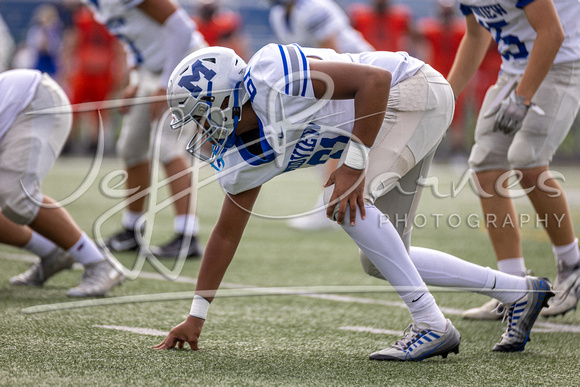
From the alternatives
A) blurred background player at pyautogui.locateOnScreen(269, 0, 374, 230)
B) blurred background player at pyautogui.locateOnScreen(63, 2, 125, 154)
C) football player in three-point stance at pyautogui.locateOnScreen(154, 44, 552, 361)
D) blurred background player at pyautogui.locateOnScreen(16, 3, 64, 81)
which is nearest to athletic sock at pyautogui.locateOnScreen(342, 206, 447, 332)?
football player in three-point stance at pyautogui.locateOnScreen(154, 44, 552, 361)

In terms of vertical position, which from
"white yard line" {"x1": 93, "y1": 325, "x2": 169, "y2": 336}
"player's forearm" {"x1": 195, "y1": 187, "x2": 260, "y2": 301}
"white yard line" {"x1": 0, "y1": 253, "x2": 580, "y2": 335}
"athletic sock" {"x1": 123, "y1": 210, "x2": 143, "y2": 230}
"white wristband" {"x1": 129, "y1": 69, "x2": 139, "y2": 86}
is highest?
"white wristband" {"x1": 129, "y1": 69, "x2": 139, "y2": 86}

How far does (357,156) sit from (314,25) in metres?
3.89

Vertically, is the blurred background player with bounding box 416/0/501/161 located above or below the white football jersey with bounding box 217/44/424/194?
below

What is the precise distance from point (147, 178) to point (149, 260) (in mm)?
497

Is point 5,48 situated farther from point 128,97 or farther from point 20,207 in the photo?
point 20,207

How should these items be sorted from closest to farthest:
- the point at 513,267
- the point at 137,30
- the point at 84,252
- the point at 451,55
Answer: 1. the point at 513,267
2. the point at 84,252
3. the point at 137,30
4. the point at 451,55

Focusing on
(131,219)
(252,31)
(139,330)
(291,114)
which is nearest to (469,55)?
(291,114)

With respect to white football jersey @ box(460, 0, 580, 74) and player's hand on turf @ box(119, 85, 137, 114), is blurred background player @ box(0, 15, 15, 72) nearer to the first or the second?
player's hand on turf @ box(119, 85, 137, 114)

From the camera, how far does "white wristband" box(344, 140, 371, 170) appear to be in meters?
2.17

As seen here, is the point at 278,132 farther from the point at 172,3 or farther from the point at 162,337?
the point at 172,3

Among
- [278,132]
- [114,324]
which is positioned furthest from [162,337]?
[278,132]

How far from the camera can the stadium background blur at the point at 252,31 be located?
1105 cm

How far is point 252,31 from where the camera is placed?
1452cm

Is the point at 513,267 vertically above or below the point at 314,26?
below
